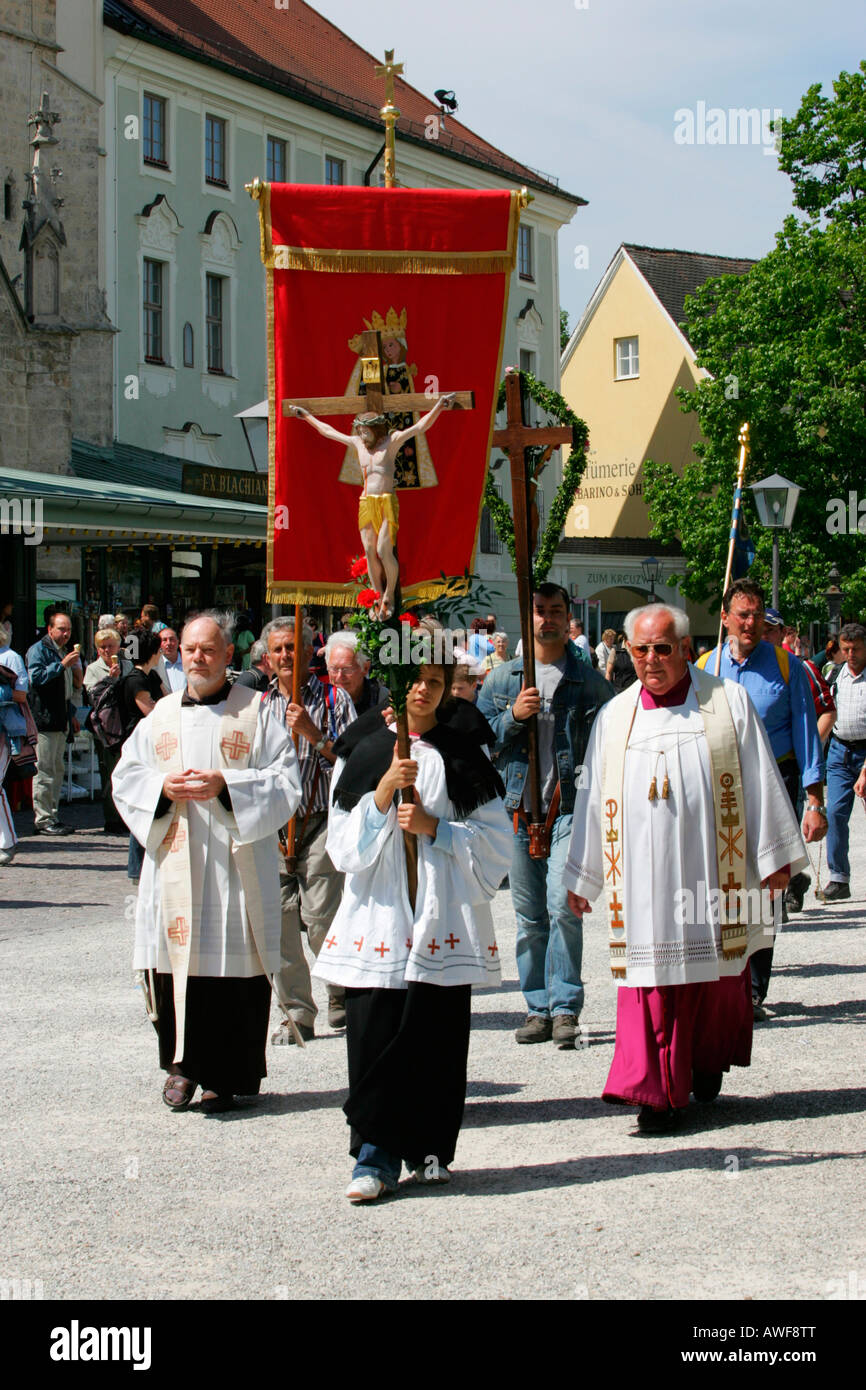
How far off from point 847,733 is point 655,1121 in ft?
24.1

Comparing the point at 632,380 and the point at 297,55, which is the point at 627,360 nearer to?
the point at 632,380

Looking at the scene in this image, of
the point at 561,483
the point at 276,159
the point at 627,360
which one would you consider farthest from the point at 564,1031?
the point at 627,360

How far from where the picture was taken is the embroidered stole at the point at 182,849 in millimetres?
6578

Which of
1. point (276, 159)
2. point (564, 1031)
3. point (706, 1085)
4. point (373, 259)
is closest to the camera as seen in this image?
point (706, 1085)

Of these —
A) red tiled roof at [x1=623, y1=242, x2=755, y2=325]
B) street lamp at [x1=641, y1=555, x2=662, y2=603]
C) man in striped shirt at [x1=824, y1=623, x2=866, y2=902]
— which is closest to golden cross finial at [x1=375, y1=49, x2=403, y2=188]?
man in striped shirt at [x1=824, y1=623, x2=866, y2=902]

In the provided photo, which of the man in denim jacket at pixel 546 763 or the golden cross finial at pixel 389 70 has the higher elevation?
the golden cross finial at pixel 389 70

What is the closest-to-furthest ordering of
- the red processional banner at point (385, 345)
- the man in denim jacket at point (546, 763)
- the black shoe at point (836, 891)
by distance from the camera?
the man in denim jacket at point (546, 763)
the red processional banner at point (385, 345)
the black shoe at point (836, 891)

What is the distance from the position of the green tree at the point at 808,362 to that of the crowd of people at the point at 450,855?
29035 millimetres

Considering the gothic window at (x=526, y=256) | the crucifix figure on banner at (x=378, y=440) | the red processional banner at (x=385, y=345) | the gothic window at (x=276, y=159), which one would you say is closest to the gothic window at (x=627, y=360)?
the gothic window at (x=526, y=256)

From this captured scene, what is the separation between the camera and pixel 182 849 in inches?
262

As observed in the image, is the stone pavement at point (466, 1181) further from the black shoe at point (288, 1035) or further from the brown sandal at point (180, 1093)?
the black shoe at point (288, 1035)

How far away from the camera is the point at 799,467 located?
37.3m

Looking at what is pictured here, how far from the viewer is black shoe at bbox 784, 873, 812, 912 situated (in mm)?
11219

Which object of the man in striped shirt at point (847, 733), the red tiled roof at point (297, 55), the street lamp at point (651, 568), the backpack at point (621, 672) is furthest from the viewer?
the street lamp at point (651, 568)
